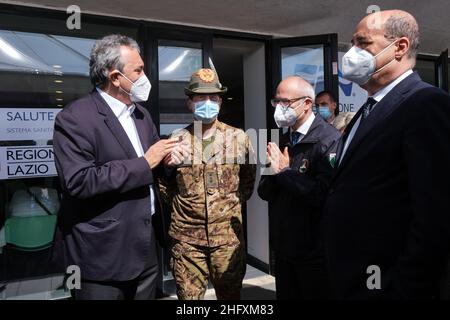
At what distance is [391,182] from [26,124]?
2.98 m

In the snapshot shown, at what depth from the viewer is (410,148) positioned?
1338mm

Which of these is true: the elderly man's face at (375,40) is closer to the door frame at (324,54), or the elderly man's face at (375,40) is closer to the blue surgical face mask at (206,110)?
the blue surgical face mask at (206,110)

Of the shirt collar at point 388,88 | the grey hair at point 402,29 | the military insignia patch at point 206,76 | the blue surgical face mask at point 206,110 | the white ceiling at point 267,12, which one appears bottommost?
the shirt collar at point 388,88

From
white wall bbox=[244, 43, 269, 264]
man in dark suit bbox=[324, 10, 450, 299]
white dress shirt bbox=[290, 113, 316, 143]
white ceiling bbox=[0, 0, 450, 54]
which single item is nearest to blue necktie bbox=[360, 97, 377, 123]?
man in dark suit bbox=[324, 10, 450, 299]

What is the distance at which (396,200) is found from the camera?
1.42 metres

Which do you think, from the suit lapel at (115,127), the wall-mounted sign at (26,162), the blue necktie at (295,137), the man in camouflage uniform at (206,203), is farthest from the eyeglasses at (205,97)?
the wall-mounted sign at (26,162)

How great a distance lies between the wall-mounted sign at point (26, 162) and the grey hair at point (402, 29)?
2.71 m

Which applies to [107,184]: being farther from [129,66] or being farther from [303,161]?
[303,161]

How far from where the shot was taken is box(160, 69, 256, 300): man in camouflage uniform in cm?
251

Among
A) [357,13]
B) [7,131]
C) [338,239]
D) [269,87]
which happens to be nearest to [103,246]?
[338,239]

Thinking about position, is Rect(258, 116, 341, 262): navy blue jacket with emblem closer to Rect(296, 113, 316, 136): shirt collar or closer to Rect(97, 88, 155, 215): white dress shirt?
Rect(296, 113, 316, 136): shirt collar

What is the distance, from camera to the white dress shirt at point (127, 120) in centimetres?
194

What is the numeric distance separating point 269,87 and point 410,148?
123 inches

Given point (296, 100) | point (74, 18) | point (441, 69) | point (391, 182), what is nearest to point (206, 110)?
point (296, 100)
